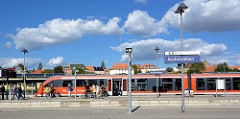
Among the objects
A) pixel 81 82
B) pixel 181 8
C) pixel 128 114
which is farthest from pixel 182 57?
pixel 81 82

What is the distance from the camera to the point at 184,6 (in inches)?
554

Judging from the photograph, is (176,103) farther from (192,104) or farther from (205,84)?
(205,84)

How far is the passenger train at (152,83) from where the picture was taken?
2777cm

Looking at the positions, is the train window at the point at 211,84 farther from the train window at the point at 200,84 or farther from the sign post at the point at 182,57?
the sign post at the point at 182,57

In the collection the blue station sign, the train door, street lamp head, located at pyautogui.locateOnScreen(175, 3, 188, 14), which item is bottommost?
the train door

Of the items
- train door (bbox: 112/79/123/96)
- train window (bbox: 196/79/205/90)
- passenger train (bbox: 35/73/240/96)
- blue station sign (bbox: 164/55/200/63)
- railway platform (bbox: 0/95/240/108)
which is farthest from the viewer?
train door (bbox: 112/79/123/96)

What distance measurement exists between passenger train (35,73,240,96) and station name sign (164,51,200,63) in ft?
46.6

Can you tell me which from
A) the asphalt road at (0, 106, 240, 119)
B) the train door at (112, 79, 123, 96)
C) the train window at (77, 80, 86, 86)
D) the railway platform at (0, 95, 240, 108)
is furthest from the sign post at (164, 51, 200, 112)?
the train window at (77, 80, 86, 86)

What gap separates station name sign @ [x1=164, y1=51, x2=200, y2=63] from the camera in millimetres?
14266

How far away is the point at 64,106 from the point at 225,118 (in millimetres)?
11497

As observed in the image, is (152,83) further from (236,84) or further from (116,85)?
(236,84)

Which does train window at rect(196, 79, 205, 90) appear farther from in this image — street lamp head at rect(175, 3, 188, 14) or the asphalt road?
street lamp head at rect(175, 3, 188, 14)

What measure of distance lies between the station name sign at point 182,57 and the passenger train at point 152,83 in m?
14.2

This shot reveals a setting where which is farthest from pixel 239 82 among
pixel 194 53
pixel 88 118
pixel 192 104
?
pixel 88 118
